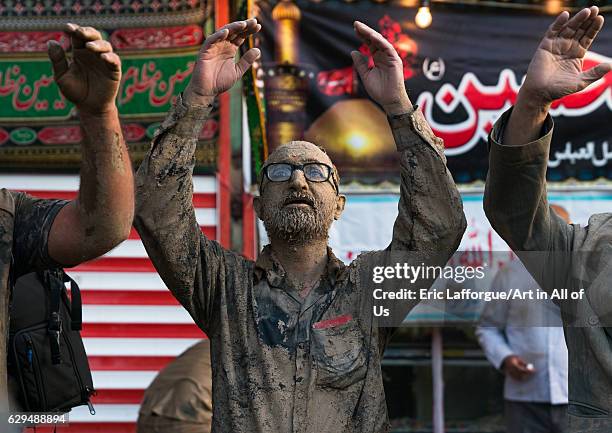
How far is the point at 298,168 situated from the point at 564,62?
0.88 metres

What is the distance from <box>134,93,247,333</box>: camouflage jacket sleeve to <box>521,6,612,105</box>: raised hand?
1021 millimetres

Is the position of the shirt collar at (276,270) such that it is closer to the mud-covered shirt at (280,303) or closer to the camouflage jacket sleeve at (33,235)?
the mud-covered shirt at (280,303)

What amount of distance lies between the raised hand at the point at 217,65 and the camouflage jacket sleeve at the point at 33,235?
0.65 meters

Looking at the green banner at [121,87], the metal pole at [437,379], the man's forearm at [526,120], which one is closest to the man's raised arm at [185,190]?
the man's forearm at [526,120]

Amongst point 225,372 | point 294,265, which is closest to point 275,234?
point 294,265

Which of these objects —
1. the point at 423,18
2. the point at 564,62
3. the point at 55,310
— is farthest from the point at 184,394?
the point at 423,18

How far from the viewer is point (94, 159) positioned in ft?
9.22

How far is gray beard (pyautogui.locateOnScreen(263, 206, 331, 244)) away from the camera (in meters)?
3.46

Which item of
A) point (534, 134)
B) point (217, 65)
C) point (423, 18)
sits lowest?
point (423, 18)

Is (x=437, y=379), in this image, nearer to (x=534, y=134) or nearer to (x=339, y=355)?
(x=339, y=355)

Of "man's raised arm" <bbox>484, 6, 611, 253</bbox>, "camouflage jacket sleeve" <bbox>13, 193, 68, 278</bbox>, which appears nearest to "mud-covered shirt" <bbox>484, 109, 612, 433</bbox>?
"man's raised arm" <bbox>484, 6, 611, 253</bbox>

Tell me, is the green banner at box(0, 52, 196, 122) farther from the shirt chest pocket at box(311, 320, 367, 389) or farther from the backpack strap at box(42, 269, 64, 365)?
the shirt chest pocket at box(311, 320, 367, 389)

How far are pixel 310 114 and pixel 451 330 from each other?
4.96ft

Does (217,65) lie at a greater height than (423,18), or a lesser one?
greater
